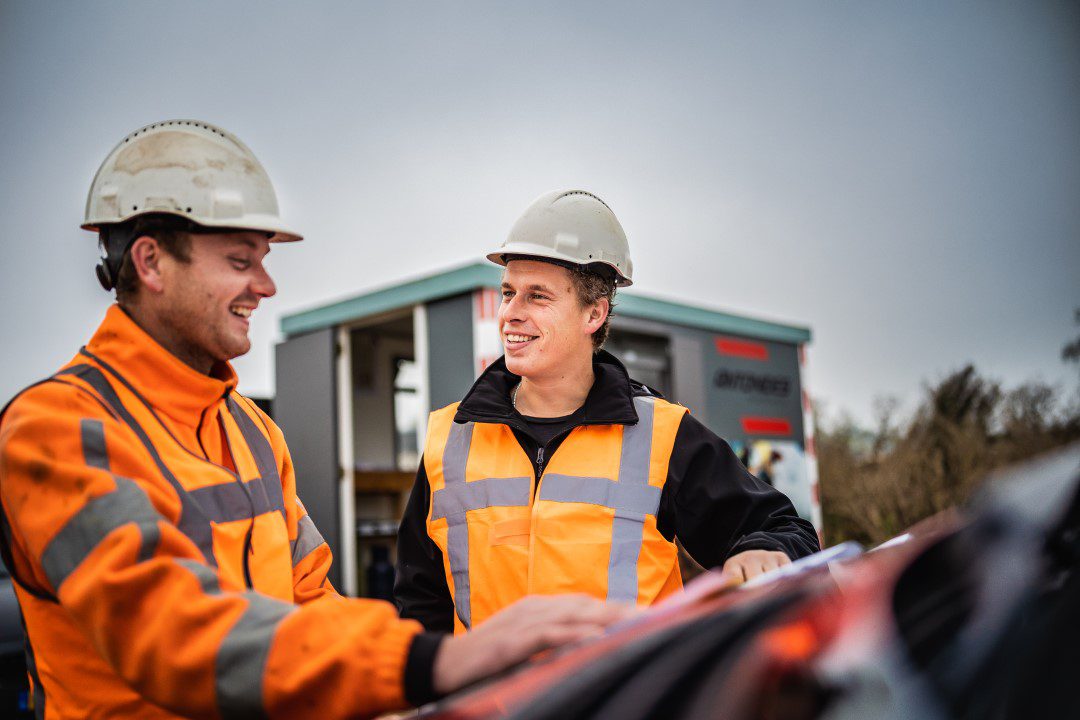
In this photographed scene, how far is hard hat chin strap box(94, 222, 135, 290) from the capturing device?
175 cm

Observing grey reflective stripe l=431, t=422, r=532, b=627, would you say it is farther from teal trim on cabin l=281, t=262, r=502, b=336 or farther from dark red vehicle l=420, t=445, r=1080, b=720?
teal trim on cabin l=281, t=262, r=502, b=336

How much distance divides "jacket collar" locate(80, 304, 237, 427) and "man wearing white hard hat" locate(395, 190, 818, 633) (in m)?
0.97

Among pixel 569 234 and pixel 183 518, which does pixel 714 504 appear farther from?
pixel 183 518

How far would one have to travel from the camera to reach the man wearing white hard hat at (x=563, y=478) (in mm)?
2377

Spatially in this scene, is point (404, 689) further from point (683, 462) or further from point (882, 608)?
point (683, 462)

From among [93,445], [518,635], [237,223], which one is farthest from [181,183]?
[518,635]

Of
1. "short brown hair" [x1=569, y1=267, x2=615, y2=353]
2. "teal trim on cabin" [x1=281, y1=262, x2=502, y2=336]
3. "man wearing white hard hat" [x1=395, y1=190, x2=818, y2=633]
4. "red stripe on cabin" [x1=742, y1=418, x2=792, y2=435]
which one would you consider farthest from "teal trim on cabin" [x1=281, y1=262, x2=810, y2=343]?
"man wearing white hard hat" [x1=395, y1=190, x2=818, y2=633]

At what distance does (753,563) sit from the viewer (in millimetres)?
2027

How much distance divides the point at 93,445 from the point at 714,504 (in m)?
1.57

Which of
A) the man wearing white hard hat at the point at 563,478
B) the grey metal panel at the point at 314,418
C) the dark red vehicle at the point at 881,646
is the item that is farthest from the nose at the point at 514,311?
the grey metal panel at the point at 314,418

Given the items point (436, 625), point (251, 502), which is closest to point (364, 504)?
point (436, 625)

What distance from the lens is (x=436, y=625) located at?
2.54 meters

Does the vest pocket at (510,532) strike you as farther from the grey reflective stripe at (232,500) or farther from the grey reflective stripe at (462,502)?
the grey reflective stripe at (232,500)

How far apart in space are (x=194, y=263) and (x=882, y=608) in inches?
54.2
